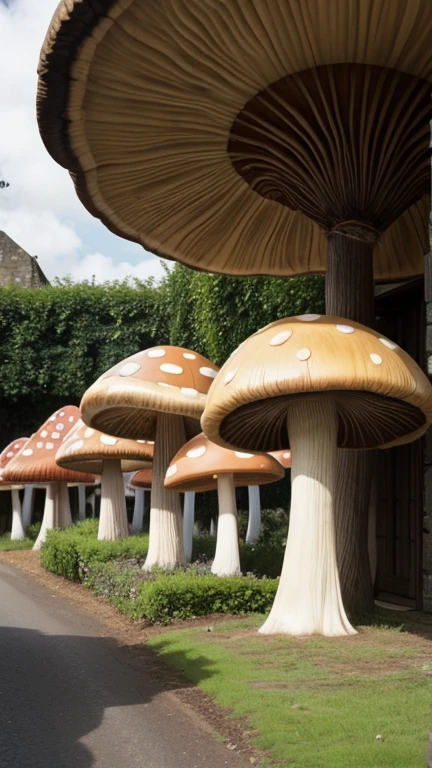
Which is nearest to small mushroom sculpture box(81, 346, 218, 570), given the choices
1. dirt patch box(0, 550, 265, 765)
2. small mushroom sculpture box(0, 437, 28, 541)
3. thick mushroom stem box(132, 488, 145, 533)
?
dirt patch box(0, 550, 265, 765)

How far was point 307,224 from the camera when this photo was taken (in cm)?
1085

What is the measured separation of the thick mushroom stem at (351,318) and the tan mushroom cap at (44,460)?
879 centimetres

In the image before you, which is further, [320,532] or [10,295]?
[10,295]

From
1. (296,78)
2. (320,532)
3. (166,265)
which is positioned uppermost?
(166,265)

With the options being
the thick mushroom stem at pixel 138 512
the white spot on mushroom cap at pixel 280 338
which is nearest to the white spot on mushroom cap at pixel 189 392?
the white spot on mushroom cap at pixel 280 338

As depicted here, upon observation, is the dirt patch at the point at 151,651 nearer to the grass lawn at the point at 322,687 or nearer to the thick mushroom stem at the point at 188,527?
the grass lawn at the point at 322,687

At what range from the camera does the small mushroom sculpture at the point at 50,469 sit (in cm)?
1647

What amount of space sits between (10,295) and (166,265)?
4681 mm

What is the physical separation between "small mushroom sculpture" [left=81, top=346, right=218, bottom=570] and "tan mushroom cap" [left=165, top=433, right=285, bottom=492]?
0.45 m

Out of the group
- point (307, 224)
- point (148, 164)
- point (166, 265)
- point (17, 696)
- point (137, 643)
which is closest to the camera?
point (17, 696)

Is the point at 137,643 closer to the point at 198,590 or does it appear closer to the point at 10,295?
the point at 198,590

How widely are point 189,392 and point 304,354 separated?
146 inches

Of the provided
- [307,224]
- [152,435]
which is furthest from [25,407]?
[307,224]

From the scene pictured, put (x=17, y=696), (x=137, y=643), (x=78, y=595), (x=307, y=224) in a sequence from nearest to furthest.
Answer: (x=17, y=696), (x=137, y=643), (x=307, y=224), (x=78, y=595)
